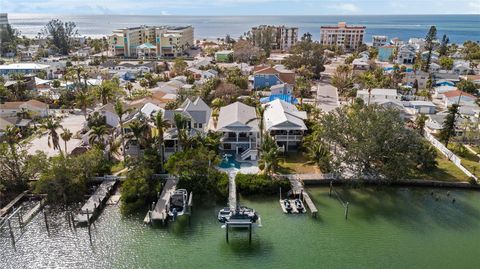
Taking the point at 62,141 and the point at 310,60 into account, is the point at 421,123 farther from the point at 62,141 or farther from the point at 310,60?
the point at 310,60

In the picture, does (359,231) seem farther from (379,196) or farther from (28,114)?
(28,114)

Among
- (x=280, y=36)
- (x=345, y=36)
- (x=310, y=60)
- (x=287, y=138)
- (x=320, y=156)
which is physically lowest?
(x=320, y=156)

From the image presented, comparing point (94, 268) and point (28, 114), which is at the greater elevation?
point (28, 114)

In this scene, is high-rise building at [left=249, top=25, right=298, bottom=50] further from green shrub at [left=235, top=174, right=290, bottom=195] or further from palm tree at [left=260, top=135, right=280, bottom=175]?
green shrub at [left=235, top=174, right=290, bottom=195]

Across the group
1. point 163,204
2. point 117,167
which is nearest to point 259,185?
point 163,204

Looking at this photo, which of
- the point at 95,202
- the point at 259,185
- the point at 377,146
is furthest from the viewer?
the point at 259,185

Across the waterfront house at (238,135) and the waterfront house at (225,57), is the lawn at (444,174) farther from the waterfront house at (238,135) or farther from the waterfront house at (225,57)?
the waterfront house at (225,57)

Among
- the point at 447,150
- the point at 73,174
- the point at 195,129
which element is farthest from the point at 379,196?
the point at 73,174
